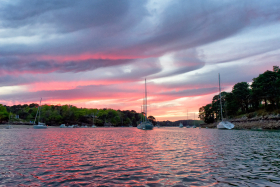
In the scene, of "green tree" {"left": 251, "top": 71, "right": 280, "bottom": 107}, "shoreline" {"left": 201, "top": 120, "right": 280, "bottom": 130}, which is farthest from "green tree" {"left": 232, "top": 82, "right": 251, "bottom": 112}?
"shoreline" {"left": 201, "top": 120, "right": 280, "bottom": 130}

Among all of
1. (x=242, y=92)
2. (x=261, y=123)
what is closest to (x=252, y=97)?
(x=242, y=92)

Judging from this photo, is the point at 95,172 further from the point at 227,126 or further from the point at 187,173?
the point at 227,126

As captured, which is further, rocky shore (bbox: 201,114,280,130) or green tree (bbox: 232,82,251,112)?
green tree (bbox: 232,82,251,112)

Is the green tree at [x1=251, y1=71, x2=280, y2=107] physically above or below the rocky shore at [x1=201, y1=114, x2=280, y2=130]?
above

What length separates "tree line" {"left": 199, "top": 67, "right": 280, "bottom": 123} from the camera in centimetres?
9772

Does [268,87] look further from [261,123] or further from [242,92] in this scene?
[242,92]

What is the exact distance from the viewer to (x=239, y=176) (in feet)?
43.1

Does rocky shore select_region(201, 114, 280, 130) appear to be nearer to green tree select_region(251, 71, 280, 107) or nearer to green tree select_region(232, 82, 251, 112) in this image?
green tree select_region(251, 71, 280, 107)

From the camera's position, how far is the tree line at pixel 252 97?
97.7 metres

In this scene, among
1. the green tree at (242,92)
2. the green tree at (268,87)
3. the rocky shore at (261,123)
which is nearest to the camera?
the rocky shore at (261,123)

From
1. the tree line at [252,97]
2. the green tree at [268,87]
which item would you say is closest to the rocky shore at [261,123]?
the tree line at [252,97]

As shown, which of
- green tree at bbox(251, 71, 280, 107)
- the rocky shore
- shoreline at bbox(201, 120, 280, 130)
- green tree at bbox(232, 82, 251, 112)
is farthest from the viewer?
green tree at bbox(232, 82, 251, 112)

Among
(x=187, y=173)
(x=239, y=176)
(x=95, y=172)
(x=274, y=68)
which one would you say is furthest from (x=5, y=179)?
(x=274, y=68)

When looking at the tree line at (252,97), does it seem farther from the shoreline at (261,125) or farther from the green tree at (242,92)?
the shoreline at (261,125)
